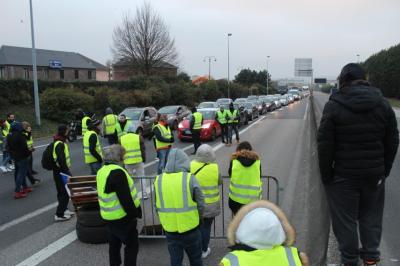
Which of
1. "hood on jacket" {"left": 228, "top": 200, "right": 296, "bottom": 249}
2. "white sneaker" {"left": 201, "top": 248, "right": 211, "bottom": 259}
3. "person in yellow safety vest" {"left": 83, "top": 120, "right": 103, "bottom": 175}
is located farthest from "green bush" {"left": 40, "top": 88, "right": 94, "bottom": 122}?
"hood on jacket" {"left": 228, "top": 200, "right": 296, "bottom": 249}

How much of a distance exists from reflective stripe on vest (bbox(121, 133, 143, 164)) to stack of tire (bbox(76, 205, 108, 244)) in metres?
2.53

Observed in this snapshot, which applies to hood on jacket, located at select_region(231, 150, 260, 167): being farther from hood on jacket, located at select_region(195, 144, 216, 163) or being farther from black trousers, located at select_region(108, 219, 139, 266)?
black trousers, located at select_region(108, 219, 139, 266)

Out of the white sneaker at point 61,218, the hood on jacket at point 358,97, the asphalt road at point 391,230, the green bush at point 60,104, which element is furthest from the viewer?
the green bush at point 60,104

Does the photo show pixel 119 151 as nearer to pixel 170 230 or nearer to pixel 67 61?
pixel 170 230

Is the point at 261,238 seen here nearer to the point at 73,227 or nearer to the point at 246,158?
the point at 246,158

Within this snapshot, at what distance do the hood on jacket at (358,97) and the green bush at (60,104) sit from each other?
88.9 ft

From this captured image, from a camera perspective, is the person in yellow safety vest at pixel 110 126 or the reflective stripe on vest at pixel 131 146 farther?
the person in yellow safety vest at pixel 110 126

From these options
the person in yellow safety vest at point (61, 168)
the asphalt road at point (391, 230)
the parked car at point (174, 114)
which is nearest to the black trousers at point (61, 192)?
the person in yellow safety vest at point (61, 168)

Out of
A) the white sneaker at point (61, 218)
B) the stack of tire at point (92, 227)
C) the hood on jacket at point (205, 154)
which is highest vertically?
the hood on jacket at point (205, 154)

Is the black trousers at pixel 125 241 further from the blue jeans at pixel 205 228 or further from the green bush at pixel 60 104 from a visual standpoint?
the green bush at pixel 60 104

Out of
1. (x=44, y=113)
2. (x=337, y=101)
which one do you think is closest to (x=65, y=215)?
(x=337, y=101)

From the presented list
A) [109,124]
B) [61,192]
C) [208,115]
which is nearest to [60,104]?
[208,115]

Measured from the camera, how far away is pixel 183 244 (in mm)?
4488

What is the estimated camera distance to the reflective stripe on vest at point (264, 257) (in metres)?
2.27
